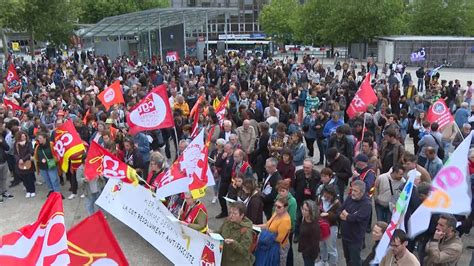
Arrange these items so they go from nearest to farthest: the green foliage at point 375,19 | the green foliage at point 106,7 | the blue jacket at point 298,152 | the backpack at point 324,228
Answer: the backpack at point 324,228 → the blue jacket at point 298,152 → the green foliage at point 375,19 → the green foliage at point 106,7

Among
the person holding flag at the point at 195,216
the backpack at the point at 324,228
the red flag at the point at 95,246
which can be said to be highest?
the red flag at the point at 95,246

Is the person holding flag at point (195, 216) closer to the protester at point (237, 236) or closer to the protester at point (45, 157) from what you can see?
the protester at point (237, 236)

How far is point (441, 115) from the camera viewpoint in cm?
1051

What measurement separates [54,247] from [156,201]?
3.26 metres

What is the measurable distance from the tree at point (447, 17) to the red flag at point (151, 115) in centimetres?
4296

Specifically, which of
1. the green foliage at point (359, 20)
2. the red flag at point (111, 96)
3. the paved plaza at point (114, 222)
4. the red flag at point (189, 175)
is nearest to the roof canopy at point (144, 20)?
the green foliage at point (359, 20)

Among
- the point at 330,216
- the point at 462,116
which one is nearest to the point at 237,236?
the point at 330,216

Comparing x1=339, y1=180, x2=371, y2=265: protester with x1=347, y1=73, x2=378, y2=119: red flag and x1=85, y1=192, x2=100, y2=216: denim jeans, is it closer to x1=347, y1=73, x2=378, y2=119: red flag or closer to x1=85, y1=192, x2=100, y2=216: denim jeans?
x1=85, y1=192, x2=100, y2=216: denim jeans

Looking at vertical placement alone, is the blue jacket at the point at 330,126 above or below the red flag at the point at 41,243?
below

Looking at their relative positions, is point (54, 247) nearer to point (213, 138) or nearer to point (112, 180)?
point (112, 180)

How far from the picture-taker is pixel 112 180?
8305 millimetres

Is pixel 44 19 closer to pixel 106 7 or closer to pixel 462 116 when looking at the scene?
pixel 106 7

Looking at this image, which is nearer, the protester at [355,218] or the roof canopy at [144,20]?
the protester at [355,218]

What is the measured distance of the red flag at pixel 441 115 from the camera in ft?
34.2
